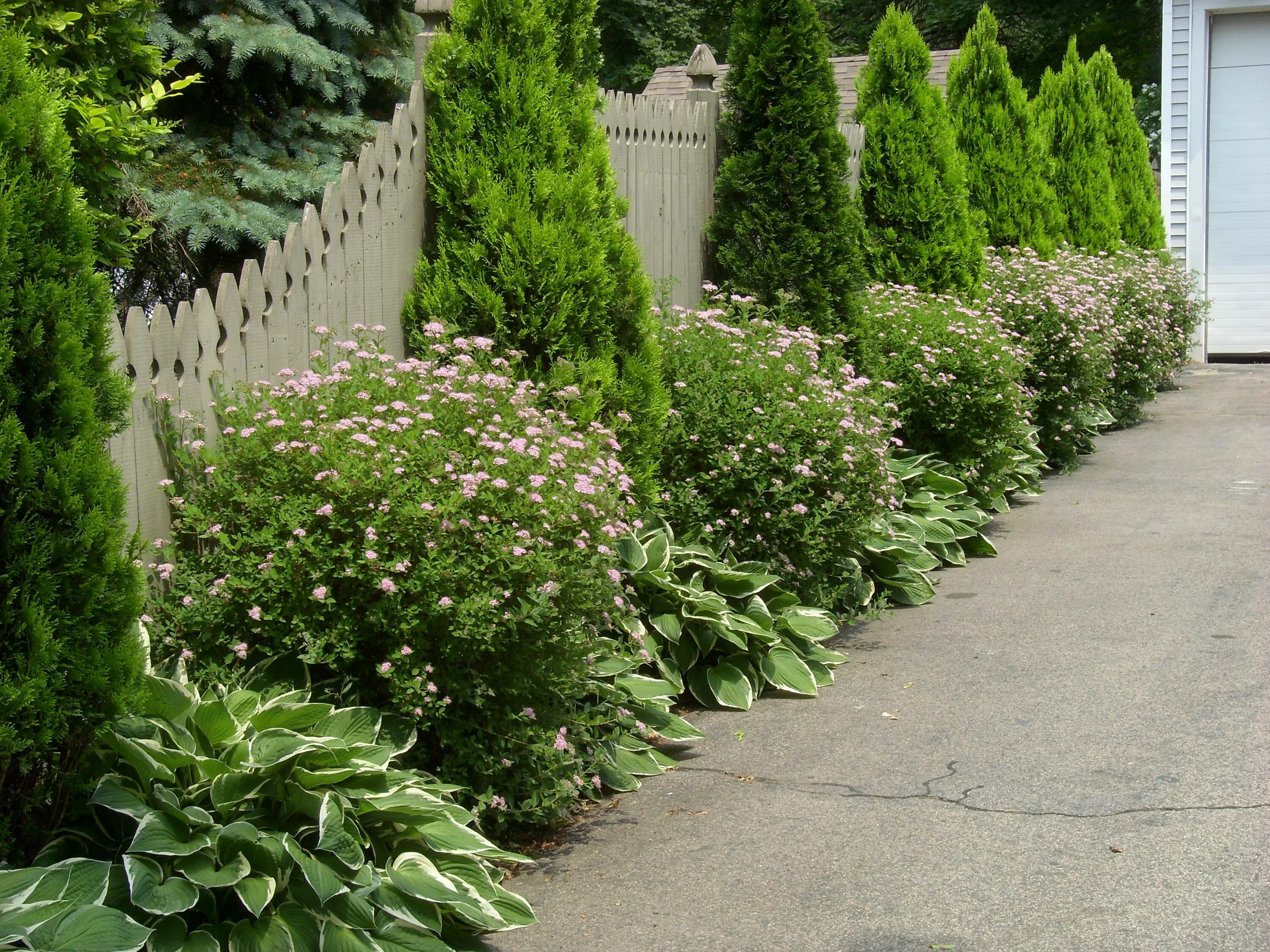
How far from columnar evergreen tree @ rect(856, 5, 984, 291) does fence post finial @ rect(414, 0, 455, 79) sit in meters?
4.74

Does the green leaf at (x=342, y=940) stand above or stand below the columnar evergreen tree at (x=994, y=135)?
below

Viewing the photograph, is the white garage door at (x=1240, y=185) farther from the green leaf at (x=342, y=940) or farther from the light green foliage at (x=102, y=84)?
the green leaf at (x=342, y=940)

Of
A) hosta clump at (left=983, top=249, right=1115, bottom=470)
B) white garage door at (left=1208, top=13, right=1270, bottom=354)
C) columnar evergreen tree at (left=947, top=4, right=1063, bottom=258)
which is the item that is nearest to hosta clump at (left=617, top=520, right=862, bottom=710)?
hosta clump at (left=983, top=249, right=1115, bottom=470)

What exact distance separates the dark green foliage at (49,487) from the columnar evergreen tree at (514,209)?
7.61 feet

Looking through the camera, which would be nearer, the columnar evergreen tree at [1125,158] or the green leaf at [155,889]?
the green leaf at [155,889]

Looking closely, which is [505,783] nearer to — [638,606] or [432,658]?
[432,658]

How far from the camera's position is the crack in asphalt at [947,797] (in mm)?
4145

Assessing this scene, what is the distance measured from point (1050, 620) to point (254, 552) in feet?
13.3

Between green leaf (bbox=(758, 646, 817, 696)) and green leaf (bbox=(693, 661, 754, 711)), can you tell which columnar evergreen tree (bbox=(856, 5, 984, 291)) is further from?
green leaf (bbox=(693, 661, 754, 711))

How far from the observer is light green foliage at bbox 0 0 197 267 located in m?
3.64

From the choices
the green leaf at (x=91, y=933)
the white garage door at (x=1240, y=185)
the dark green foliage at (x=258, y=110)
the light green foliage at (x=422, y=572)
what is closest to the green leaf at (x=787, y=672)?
the light green foliage at (x=422, y=572)

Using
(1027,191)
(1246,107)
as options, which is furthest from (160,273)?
(1246,107)

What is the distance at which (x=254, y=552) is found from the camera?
3920 mm

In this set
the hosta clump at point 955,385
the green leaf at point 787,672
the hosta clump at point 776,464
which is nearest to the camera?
the green leaf at point 787,672
